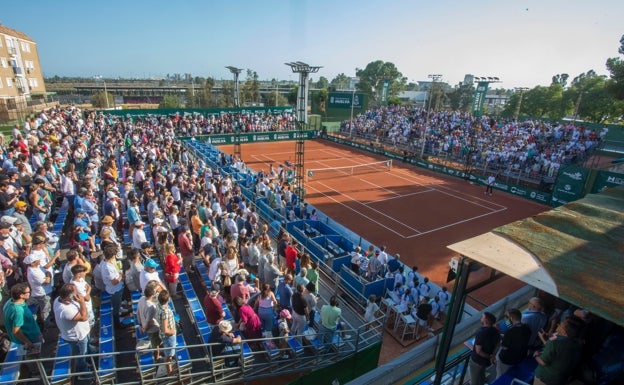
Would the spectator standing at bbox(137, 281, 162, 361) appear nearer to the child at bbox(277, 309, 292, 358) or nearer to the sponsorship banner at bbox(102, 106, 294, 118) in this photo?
the child at bbox(277, 309, 292, 358)

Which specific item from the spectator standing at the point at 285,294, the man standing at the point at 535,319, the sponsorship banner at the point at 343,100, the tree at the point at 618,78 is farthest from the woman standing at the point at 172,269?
the sponsorship banner at the point at 343,100

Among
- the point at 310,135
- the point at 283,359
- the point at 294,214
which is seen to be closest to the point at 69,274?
the point at 283,359

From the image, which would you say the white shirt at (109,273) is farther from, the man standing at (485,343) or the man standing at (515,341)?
the man standing at (515,341)

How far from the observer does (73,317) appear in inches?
201

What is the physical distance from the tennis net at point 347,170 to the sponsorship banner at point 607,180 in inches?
579

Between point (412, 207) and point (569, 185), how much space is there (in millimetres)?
10100

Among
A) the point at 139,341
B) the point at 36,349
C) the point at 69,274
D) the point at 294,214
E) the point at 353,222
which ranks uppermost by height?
the point at 69,274

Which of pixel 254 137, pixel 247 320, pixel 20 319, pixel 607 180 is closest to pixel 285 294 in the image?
pixel 247 320

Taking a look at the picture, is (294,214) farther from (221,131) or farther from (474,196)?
(221,131)

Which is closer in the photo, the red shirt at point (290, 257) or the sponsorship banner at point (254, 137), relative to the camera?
the red shirt at point (290, 257)

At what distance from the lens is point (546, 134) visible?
98.3 feet

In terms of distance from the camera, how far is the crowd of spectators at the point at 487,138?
83.0 ft

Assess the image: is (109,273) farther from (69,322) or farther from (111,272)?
(69,322)

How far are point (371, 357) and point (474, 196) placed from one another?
64.3 feet
